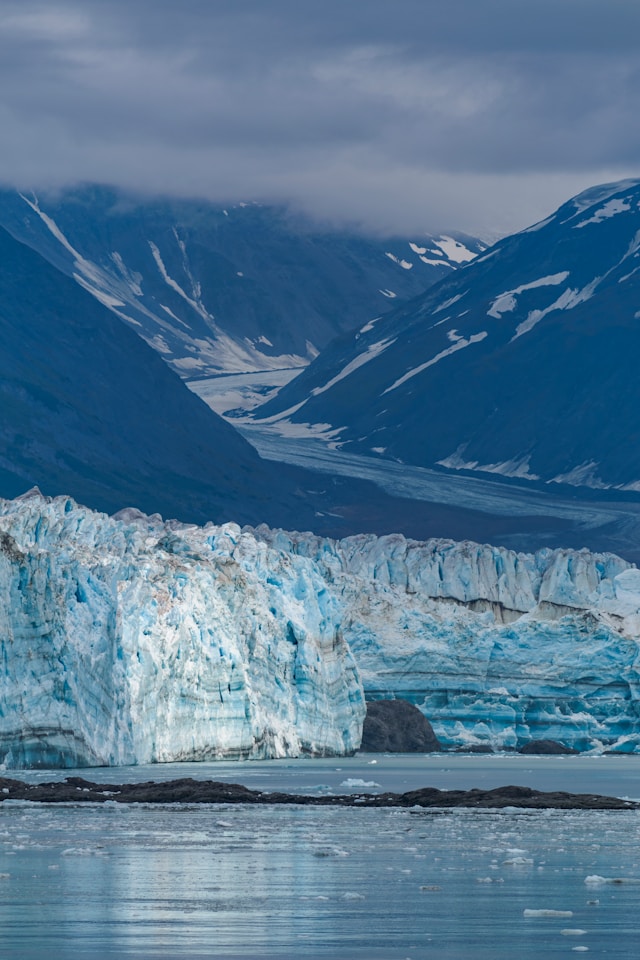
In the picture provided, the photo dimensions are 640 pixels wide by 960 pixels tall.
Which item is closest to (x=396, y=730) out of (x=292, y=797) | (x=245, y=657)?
(x=245, y=657)

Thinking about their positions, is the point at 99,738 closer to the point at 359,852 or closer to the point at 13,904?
the point at 359,852

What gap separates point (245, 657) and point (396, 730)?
1338 cm

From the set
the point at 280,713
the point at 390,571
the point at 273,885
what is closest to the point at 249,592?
the point at 280,713

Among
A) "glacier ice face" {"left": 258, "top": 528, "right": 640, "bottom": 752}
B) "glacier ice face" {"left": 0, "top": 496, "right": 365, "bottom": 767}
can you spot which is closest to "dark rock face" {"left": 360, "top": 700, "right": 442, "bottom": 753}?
"glacier ice face" {"left": 258, "top": 528, "right": 640, "bottom": 752}

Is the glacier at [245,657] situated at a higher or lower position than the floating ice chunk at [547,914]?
higher

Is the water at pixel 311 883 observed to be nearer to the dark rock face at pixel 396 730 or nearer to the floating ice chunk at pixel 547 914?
the floating ice chunk at pixel 547 914

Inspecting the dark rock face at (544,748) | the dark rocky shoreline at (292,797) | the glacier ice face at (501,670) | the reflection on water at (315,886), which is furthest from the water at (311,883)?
the dark rock face at (544,748)

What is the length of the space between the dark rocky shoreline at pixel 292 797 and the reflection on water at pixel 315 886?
2.10 m

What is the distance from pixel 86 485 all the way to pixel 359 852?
530ft

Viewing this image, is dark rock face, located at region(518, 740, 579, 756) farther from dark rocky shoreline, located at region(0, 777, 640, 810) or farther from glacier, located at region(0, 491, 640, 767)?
dark rocky shoreline, located at region(0, 777, 640, 810)

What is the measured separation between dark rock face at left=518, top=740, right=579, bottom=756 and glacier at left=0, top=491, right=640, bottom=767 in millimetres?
305

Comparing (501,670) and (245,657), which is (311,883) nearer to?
(245,657)

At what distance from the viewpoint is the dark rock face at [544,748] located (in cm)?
7144

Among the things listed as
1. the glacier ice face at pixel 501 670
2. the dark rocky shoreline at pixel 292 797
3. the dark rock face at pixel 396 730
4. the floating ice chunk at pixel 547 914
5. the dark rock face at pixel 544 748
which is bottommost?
the floating ice chunk at pixel 547 914
